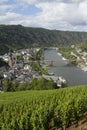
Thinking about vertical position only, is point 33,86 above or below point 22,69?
above

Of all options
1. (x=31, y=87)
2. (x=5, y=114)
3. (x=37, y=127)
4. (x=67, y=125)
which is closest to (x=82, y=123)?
(x=67, y=125)

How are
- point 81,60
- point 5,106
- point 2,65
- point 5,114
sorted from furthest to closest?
point 81,60, point 2,65, point 5,106, point 5,114

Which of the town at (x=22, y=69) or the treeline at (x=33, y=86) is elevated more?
the treeline at (x=33, y=86)

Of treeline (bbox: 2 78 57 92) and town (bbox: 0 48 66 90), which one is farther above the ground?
treeline (bbox: 2 78 57 92)

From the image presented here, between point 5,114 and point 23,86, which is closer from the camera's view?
point 5,114

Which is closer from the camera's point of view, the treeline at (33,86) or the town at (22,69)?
the treeline at (33,86)

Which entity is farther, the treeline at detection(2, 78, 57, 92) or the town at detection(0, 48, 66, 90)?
the town at detection(0, 48, 66, 90)

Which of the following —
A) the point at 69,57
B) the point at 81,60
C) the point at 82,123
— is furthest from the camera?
the point at 69,57

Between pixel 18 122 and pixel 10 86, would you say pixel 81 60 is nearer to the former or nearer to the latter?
pixel 10 86

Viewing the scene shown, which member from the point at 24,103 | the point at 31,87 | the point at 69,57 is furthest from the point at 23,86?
the point at 69,57

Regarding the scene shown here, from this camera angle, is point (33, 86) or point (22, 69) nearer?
point (33, 86)
